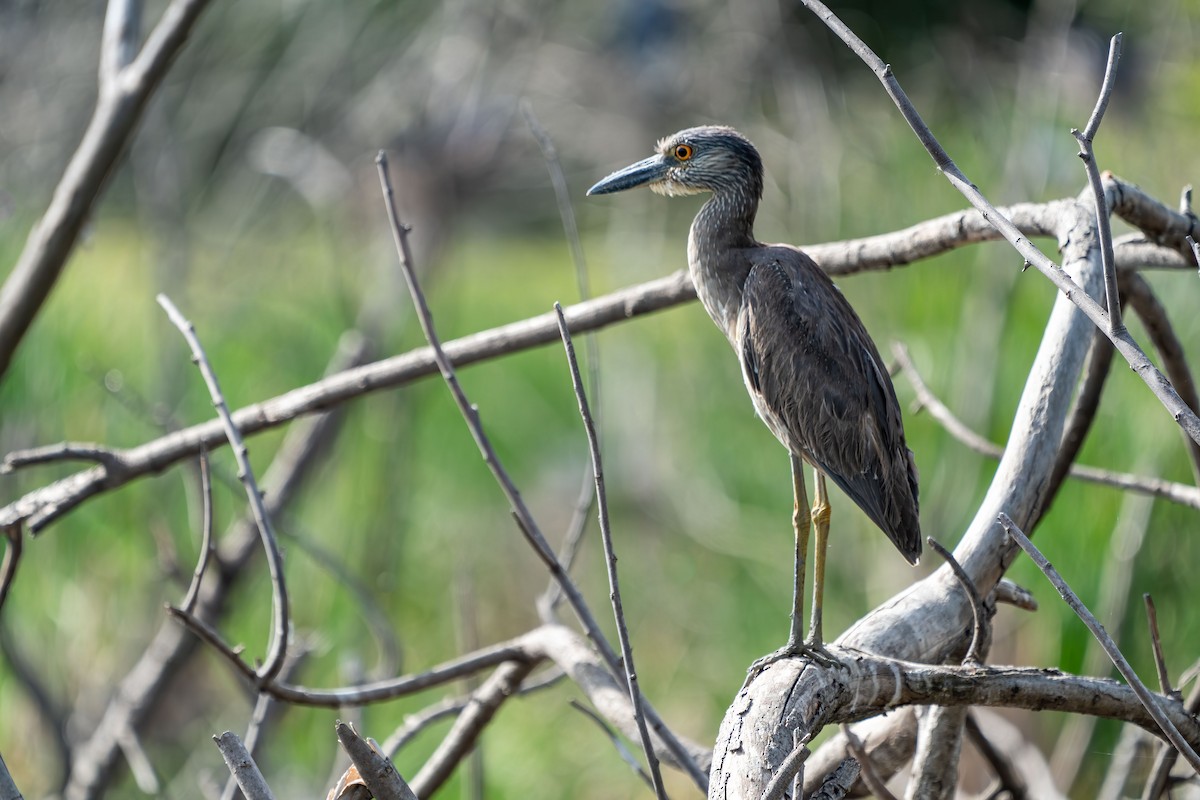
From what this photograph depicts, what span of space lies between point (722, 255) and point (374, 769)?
40.4 inches

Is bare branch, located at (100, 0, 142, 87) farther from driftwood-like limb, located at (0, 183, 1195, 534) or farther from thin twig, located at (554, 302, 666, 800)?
thin twig, located at (554, 302, 666, 800)

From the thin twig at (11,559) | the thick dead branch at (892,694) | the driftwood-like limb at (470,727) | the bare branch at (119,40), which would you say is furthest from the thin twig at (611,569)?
the bare branch at (119,40)

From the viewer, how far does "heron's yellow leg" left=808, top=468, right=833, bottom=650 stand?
1.60 meters

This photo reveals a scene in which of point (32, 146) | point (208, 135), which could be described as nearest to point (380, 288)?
point (32, 146)

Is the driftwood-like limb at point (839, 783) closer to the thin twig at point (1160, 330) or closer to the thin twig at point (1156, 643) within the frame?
the thin twig at point (1156, 643)

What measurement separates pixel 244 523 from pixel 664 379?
10.1 ft

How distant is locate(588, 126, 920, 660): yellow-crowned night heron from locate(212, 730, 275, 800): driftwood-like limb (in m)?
0.81

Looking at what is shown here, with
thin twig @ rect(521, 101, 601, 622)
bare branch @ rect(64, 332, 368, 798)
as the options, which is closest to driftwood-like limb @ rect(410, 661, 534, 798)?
thin twig @ rect(521, 101, 601, 622)

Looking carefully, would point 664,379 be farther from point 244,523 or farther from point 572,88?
point 244,523

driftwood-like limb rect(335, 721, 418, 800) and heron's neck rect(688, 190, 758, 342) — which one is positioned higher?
heron's neck rect(688, 190, 758, 342)

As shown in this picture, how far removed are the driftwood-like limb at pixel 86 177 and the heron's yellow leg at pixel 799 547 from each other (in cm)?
128

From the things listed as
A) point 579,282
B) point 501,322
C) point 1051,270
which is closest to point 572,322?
point 579,282

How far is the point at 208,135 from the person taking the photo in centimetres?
616

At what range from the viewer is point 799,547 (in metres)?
1.71
